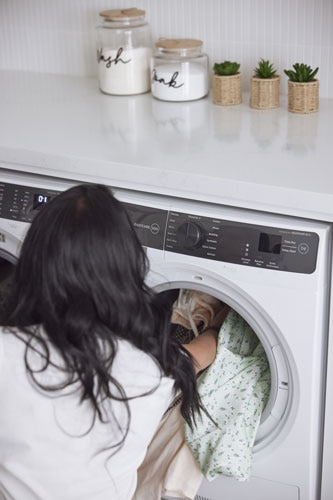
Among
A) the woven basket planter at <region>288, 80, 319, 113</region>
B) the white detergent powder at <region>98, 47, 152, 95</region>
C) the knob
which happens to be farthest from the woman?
the white detergent powder at <region>98, 47, 152, 95</region>

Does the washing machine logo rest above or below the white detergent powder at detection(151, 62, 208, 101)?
below

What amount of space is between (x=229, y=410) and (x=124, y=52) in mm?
989

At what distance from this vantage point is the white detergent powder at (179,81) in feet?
6.74

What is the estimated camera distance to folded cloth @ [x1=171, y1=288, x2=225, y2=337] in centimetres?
185

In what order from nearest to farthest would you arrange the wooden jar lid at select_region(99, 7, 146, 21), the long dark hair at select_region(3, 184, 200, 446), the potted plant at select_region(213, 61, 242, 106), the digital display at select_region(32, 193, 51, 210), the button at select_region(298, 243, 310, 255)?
the long dark hair at select_region(3, 184, 200, 446)
the button at select_region(298, 243, 310, 255)
the digital display at select_region(32, 193, 51, 210)
the potted plant at select_region(213, 61, 242, 106)
the wooden jar lid at select_region(99, 7, 146, 21)

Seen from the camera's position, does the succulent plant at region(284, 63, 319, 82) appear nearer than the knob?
No

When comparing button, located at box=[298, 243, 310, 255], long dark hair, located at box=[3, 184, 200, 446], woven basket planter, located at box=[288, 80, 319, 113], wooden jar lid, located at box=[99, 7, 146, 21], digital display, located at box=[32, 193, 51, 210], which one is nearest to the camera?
long dark hair, located at box=[3, 184, 200, 446]

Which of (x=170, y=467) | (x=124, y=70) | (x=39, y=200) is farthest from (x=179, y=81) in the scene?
(x=170, y=467)

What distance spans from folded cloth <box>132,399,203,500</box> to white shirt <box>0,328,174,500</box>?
1.01ft

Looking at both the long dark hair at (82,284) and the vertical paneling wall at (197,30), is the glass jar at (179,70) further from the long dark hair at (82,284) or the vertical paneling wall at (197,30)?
the long dark hair at (82,284)

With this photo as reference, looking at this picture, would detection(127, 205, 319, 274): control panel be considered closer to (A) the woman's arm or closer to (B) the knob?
(B) the knob

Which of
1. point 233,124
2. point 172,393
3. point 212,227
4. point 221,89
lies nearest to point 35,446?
point 172,393

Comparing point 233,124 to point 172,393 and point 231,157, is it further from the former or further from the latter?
point 172,393

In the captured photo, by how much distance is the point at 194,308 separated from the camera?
73.3 inches
